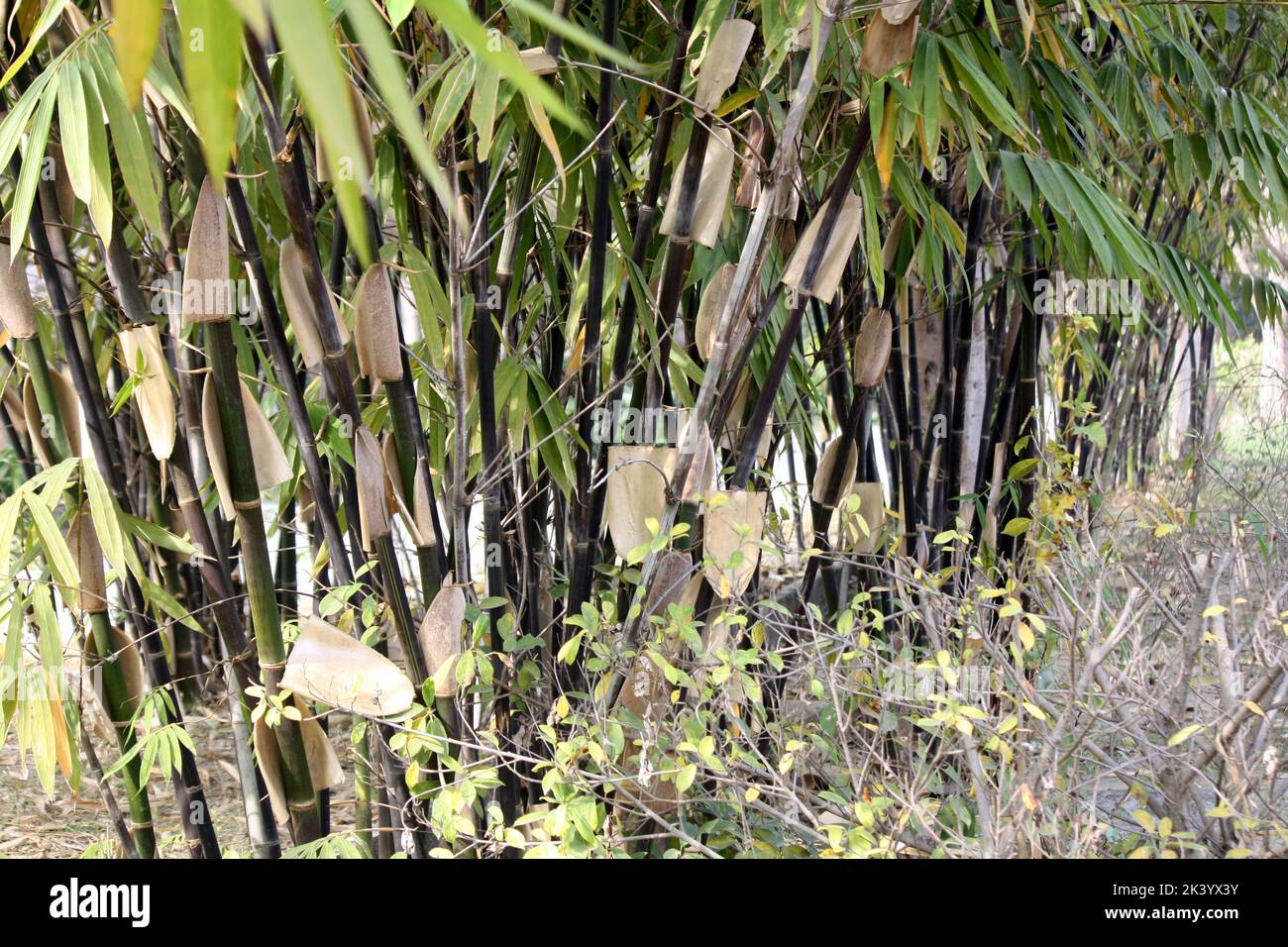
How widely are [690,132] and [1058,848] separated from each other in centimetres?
86

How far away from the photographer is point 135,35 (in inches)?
11.8

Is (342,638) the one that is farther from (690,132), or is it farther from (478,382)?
(690,132)

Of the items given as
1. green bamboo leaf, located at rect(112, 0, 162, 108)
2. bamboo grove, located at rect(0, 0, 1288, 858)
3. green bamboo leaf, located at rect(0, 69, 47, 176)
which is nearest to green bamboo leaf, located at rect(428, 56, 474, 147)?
bamboo grove, located at rect(0, 0, 1288, 858)

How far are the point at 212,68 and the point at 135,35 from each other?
1.1 inches

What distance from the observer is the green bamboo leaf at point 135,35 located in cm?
30

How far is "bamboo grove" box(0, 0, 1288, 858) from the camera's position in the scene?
0.97 meters

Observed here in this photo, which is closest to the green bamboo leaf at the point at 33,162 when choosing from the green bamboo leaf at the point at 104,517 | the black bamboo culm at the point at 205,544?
the black bamboo culm at the point at 205,544

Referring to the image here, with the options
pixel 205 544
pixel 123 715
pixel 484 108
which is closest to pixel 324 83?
pixel 484 108

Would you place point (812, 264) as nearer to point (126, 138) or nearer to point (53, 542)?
point (126, 138)

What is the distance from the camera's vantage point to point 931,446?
2.02 metres

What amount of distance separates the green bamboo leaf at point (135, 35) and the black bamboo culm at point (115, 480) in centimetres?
89

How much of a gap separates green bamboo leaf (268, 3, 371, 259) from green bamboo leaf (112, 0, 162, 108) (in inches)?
1.7

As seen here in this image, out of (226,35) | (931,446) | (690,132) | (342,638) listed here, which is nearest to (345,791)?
(342,638)
